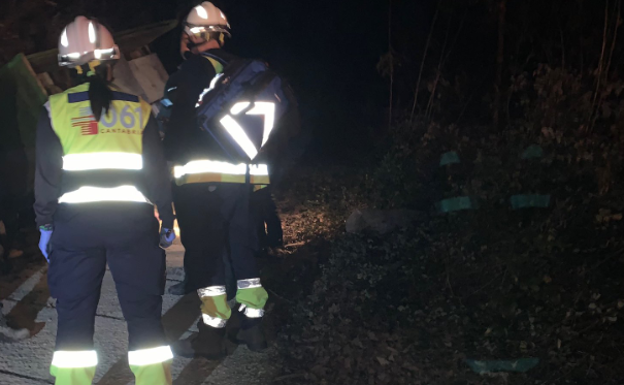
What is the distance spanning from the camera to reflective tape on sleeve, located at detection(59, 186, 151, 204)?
2.54m

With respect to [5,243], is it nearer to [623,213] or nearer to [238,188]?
[238,188]

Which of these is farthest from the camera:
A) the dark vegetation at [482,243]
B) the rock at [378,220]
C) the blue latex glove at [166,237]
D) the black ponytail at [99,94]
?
the rock at [378,220]

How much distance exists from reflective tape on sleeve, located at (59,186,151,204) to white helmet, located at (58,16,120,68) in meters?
0.63

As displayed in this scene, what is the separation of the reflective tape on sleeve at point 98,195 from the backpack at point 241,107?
793 mm

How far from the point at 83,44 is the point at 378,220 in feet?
11.8

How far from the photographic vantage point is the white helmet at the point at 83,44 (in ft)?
8.68

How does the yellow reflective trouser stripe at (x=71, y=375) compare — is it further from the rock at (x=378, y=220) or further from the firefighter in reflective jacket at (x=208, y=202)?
Answer: the rock at (x=378, y=220)

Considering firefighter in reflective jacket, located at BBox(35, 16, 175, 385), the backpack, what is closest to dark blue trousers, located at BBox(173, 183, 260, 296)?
the backpack

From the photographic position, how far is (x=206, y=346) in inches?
139

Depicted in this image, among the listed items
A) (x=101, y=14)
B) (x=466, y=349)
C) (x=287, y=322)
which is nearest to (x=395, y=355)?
(x=466, y=349)

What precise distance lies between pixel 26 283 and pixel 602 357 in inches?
173

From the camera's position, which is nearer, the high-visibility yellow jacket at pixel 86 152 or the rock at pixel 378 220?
the high-visibility yellow jacket at pixel 86 152

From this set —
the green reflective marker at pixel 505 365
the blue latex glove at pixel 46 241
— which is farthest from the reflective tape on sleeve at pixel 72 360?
the green reflective marker at pixel 505 365

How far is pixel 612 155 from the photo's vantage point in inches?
199
